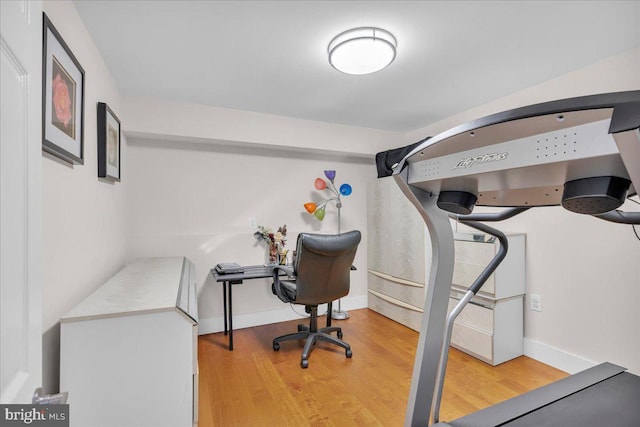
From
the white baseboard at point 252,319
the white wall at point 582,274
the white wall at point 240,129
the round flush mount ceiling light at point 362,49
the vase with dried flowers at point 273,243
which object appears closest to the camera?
the round flush mount ceiling light at point 362,49

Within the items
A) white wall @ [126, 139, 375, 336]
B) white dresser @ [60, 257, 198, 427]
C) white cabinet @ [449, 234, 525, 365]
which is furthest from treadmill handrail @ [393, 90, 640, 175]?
white wall @ [126, 139, 375, 336]

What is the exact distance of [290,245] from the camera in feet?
11.6

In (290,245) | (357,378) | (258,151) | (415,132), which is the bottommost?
(357,378)

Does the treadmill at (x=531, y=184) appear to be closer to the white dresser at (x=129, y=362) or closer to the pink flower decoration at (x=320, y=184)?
the white dresser at (x=129, y=362)

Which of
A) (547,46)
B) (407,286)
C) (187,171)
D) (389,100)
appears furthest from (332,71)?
(407,286)

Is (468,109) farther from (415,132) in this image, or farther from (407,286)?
(407,286)

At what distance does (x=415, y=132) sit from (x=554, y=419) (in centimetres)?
310

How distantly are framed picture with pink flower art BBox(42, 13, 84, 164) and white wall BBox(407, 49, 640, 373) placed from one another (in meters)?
3.01

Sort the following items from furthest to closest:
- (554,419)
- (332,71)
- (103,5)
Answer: (332,71) → (103,5) → (554,419)

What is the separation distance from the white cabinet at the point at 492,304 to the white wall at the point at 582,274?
4.5 inches

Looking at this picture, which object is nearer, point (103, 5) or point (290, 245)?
point (103, 5)

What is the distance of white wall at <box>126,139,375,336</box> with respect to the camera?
9.71 ft

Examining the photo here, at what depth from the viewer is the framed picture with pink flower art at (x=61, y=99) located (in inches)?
46.7

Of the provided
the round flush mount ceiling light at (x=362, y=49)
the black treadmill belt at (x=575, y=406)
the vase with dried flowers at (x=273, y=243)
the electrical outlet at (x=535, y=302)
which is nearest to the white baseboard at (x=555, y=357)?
the electrical outlet at (x=535, y=302)
